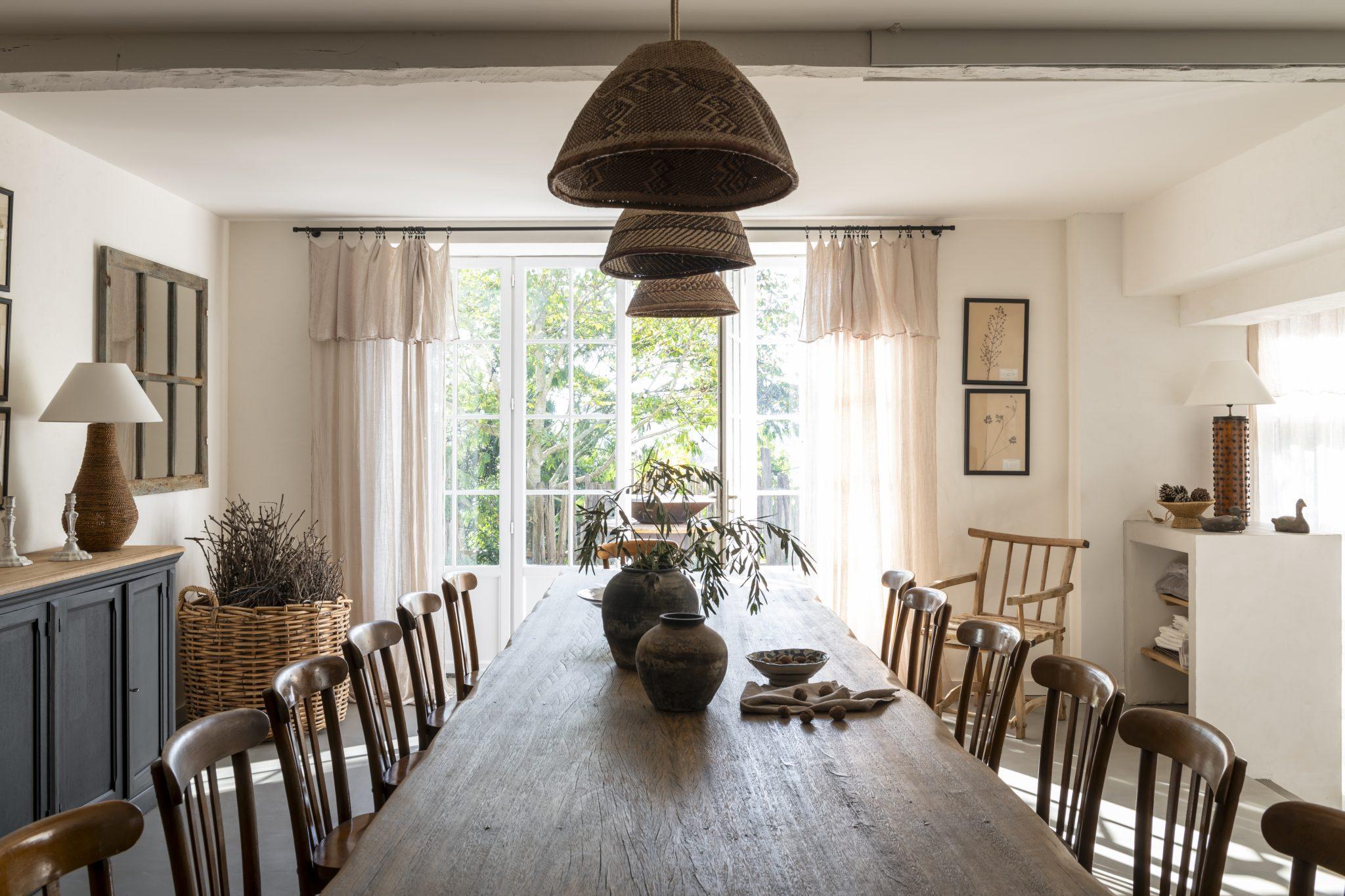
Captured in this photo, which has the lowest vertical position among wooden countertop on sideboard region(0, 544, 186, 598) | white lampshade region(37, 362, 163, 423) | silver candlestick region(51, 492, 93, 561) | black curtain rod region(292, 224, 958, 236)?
wooden countertop on sideboard region(0, 544, 186, 598)

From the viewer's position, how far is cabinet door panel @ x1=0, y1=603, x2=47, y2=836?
9.96 ft

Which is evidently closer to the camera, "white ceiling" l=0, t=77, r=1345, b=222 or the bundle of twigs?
"white ceiling" l=0, t=77, r=1345, b=222

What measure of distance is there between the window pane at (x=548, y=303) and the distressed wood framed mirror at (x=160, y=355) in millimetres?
1778

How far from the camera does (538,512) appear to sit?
225 inches

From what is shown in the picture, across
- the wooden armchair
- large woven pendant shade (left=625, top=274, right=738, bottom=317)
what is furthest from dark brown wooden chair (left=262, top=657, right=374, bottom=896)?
the wooden armchair

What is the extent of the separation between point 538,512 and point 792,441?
5.13ft

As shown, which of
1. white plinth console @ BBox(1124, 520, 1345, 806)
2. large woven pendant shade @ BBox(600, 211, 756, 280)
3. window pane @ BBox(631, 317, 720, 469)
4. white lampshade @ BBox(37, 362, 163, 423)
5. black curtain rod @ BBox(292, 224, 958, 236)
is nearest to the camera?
large woven pendant shade @ BBox(600, 211, 756, 280)

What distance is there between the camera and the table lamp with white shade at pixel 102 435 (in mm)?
3684

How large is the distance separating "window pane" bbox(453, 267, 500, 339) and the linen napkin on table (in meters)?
3.82

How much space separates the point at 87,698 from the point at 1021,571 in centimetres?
456

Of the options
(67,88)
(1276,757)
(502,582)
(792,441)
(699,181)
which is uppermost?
(67,88)

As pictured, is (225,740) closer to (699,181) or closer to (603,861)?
(603,861)

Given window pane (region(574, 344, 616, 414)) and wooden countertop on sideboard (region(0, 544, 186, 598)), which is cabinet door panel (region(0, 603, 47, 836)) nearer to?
wooden countertop on sideboard (region(0, 544, 186, 598))

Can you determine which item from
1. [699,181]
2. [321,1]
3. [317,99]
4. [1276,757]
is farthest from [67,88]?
[1276,757]
